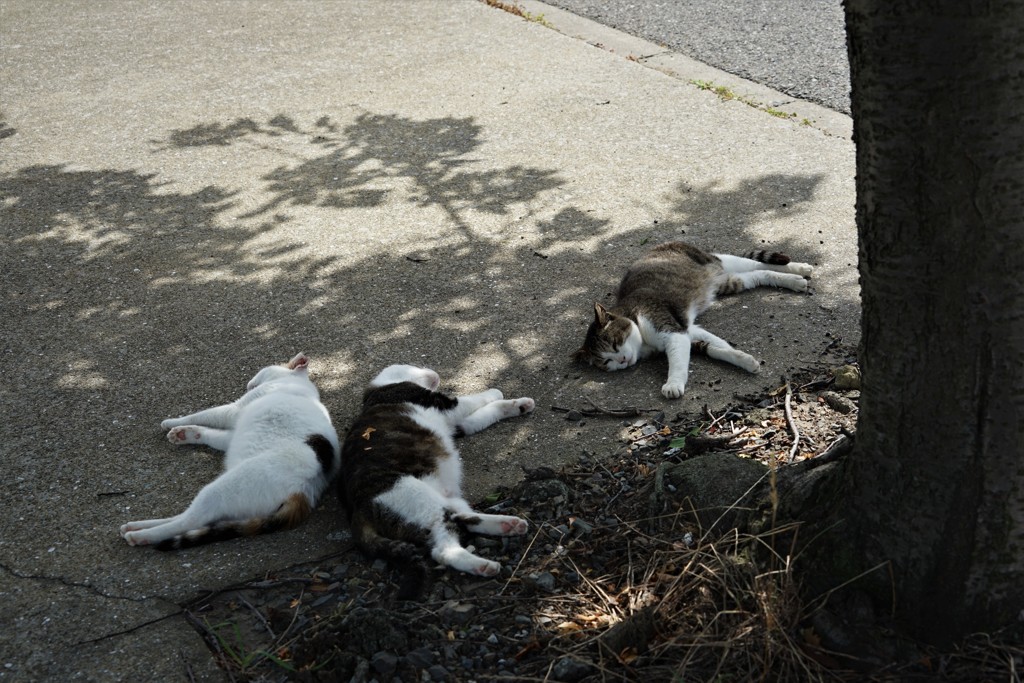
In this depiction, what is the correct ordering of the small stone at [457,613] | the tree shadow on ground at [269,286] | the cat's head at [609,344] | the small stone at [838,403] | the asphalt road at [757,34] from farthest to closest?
the asphalt road at [757,34] < the cat's head at [609,344] < the tree shadow on ground at [269,286] < the small stone at [838,403] < the small stone at [457,613]

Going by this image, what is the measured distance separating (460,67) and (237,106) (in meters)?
2.00

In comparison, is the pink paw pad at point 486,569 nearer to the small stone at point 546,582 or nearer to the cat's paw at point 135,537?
the small stone at point 546,582

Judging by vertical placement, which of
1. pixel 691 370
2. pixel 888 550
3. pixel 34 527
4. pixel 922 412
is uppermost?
pixel 922 412

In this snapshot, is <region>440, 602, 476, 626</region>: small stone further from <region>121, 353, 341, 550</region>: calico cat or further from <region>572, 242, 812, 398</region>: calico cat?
<region>572, 242, 812, 398</region>: calico cat

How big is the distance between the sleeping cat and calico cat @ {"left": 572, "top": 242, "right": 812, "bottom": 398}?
672mm

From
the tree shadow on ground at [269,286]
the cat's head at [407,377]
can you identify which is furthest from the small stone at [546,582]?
the cat's head at [407,377]

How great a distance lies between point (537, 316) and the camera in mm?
5551

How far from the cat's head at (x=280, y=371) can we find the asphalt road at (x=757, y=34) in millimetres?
4862

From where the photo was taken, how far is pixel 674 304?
5.25 meters

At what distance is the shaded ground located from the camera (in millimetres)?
2969

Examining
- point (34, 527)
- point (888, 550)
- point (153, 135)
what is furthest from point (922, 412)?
point (153, 135)

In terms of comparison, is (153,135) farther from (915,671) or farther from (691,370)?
(915,671)

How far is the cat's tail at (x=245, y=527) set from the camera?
3938mm

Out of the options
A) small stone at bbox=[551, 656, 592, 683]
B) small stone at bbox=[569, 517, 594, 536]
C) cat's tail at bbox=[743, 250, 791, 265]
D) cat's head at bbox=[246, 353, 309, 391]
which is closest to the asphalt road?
cat's tail at bbox=[743, 250, 791, 265]
